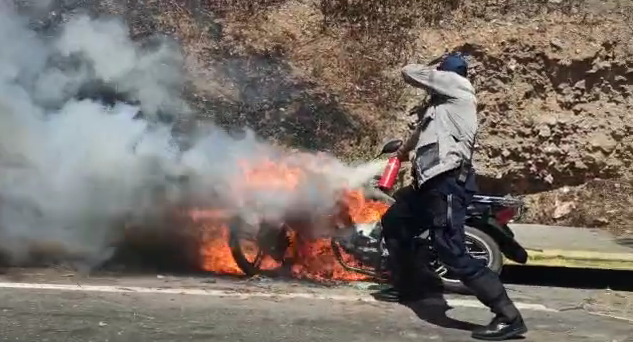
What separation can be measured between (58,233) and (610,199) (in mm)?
6510

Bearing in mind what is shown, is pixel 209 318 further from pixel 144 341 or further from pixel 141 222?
pixel 141 222

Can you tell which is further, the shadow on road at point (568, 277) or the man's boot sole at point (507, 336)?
the shadow on road at point (568, 277)

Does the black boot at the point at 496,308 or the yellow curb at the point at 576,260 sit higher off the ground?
the yellow curb at the point at 576,260

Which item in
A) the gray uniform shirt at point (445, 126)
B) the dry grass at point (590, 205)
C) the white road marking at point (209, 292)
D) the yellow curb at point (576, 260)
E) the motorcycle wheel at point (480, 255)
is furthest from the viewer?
the dry grass at point (590, 205)

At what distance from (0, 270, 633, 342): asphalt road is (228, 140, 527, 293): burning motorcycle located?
0.19m

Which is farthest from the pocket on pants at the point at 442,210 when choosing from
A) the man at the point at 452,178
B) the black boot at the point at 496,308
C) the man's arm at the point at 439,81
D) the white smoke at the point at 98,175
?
the white smoke at the point at 98,175

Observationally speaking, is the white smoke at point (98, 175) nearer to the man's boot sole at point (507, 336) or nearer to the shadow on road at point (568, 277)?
the shadow on road at point (568, 277)

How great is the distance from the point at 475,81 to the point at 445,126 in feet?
16.6

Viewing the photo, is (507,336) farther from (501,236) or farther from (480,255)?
(501,236)

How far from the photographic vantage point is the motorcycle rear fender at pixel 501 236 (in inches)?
275

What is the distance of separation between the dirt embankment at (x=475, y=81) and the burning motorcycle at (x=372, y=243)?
3.32 metres

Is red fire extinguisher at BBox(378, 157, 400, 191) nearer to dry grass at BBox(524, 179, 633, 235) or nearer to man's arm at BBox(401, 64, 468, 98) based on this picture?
man's arm at BBox(401, 64, 468, 98)

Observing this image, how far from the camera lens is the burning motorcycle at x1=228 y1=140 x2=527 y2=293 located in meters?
6.95

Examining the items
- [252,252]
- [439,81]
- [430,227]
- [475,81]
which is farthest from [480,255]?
[475,81]
